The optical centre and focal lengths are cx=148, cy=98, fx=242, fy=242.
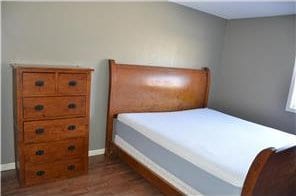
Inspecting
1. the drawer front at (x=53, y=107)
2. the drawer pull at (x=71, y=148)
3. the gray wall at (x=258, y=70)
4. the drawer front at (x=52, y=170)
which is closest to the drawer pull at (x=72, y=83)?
the drawer front at (x=53, y=107)

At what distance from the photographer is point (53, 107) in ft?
7.34

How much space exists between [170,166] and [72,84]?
46.2 inches

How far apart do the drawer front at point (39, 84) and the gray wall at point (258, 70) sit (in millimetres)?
2720

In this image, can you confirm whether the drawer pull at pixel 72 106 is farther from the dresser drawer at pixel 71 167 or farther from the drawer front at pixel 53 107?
the dresser drawer at pixel 71 167

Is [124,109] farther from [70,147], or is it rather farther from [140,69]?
[70,147]

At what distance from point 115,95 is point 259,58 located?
2.12 m

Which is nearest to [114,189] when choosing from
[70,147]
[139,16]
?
[70,147]

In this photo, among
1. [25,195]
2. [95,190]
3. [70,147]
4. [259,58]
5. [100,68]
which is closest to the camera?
[25,195]

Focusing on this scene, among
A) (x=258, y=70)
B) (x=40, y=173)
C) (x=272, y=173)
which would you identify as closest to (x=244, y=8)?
(x=258, y=70)

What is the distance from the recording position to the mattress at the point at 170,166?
5.55 ft

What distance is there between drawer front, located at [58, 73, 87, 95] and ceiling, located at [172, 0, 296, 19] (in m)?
1.64

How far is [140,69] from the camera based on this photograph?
118 inches

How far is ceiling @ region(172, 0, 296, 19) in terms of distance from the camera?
2.74m

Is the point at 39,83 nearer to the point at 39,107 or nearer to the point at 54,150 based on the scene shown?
the point at 39,107
